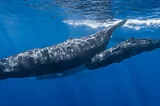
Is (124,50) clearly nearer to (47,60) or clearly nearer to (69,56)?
(69,56)

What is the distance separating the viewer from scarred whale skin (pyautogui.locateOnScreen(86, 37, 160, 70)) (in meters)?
8.23

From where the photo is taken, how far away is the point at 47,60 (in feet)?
24.8

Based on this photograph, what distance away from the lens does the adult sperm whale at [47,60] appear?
751 centimetres

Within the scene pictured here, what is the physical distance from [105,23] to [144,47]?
19325mm

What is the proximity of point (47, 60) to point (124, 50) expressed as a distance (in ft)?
8.84

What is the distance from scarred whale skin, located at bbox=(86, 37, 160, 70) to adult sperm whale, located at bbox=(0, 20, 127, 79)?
1.07 feet

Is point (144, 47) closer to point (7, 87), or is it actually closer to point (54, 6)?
point (54, 6)

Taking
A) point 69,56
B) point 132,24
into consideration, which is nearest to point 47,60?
point 69,56

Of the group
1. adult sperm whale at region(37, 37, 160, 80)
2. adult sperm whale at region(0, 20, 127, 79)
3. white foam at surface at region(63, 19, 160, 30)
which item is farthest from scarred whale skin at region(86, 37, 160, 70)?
white foam at surface at region(63, 19, 160, 30)

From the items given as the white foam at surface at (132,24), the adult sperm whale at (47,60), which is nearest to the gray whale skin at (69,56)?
Answer: the adult sperm whale at (47,60)

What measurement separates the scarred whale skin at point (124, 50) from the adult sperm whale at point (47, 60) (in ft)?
1.07

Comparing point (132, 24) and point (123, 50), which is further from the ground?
point (123, 50)

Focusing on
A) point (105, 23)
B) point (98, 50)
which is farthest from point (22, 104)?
point (98, 50)

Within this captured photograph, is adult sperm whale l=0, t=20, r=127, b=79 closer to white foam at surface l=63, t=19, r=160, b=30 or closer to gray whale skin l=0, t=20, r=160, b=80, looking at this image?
gray whale skin l=0, t=20, r=160, b=80
